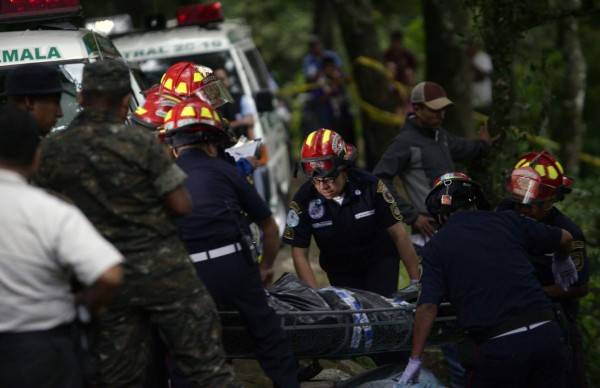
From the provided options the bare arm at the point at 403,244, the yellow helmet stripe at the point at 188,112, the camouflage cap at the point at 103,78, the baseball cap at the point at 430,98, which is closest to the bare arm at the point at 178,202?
the camouflage cap at the point at 103,78

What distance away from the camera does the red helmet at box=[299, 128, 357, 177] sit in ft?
21.8

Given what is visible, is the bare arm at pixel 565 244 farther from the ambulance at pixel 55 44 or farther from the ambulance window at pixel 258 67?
the ambulance window at pixel 258 67

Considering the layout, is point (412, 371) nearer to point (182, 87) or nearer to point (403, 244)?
point (403, 244)

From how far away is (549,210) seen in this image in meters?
6.37

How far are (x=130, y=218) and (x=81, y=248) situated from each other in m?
0.63

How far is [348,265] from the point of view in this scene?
696cm

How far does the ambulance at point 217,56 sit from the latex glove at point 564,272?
15.0 ft

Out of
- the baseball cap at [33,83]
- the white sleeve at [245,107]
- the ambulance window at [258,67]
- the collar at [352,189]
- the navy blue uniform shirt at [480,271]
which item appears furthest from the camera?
the ambulance window at [258,67]

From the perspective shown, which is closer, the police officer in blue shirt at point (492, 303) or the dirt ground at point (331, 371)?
the police officer in blue shirt at point (492, 303)

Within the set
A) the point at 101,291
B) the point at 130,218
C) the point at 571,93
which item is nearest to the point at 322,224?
the point at 130,218

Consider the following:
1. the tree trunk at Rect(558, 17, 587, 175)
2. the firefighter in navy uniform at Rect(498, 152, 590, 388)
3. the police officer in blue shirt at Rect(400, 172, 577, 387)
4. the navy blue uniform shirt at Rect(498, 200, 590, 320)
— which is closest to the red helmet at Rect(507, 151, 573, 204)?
the firefighter in navy uniform at Rect(498, 152, 590, 388)

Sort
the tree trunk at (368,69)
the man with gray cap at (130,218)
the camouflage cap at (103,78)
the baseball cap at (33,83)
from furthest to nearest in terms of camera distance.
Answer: the tree trunk at (368,69) → the baseball cap at (33,83) → the camouflage cap at (103,78) → the man with gray cap at (130,218)

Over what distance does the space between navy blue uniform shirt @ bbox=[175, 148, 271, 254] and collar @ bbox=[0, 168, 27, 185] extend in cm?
119

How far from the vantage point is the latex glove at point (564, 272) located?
Answer: 6316 mm
